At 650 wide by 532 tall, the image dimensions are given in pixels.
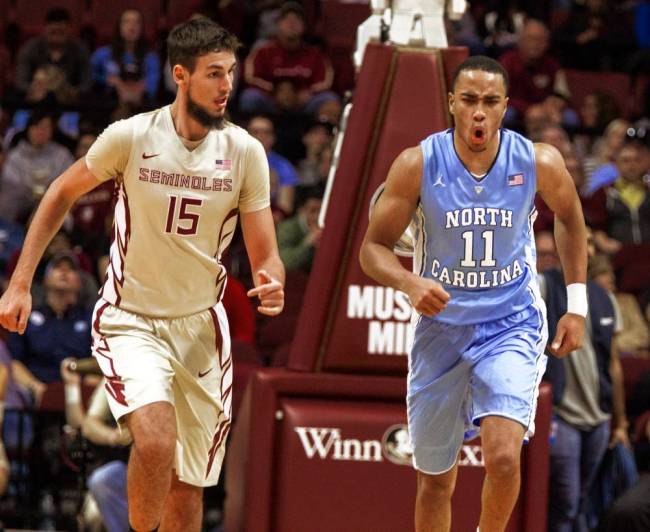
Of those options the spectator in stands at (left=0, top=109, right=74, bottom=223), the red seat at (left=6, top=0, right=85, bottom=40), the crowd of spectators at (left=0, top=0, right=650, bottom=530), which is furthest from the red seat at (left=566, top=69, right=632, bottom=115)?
the spectator in stands at (left=0, top=109, right=74, bottom=223)

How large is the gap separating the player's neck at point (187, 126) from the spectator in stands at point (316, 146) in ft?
19.0

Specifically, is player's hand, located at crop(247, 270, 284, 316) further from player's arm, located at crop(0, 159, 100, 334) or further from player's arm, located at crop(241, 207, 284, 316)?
player's arm, located at crop(0, 159, 100, 334)

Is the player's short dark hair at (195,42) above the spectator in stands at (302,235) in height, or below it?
above

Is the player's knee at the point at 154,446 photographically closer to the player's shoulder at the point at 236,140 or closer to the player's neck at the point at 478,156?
the player's shoulder at the point at 236,140

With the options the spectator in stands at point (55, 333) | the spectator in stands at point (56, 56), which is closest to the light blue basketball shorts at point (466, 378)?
the spectator in stands at point (55, 333)

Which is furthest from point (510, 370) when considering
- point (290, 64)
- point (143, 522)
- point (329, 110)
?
point (290, 64)

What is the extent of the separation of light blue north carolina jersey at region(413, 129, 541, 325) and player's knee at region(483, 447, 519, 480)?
0.52 m

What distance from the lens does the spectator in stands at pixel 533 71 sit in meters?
12.5

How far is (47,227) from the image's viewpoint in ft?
17.4

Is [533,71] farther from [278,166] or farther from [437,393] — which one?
[437,393]

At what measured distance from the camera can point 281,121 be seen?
11.6m

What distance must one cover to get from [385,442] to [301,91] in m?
6.36

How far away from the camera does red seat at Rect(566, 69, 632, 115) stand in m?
13.7

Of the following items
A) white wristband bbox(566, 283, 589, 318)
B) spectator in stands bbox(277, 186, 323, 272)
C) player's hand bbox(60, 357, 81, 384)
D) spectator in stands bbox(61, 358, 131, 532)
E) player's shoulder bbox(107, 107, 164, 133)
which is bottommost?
spectator in stands bbox(61, 358, 131, 532)
